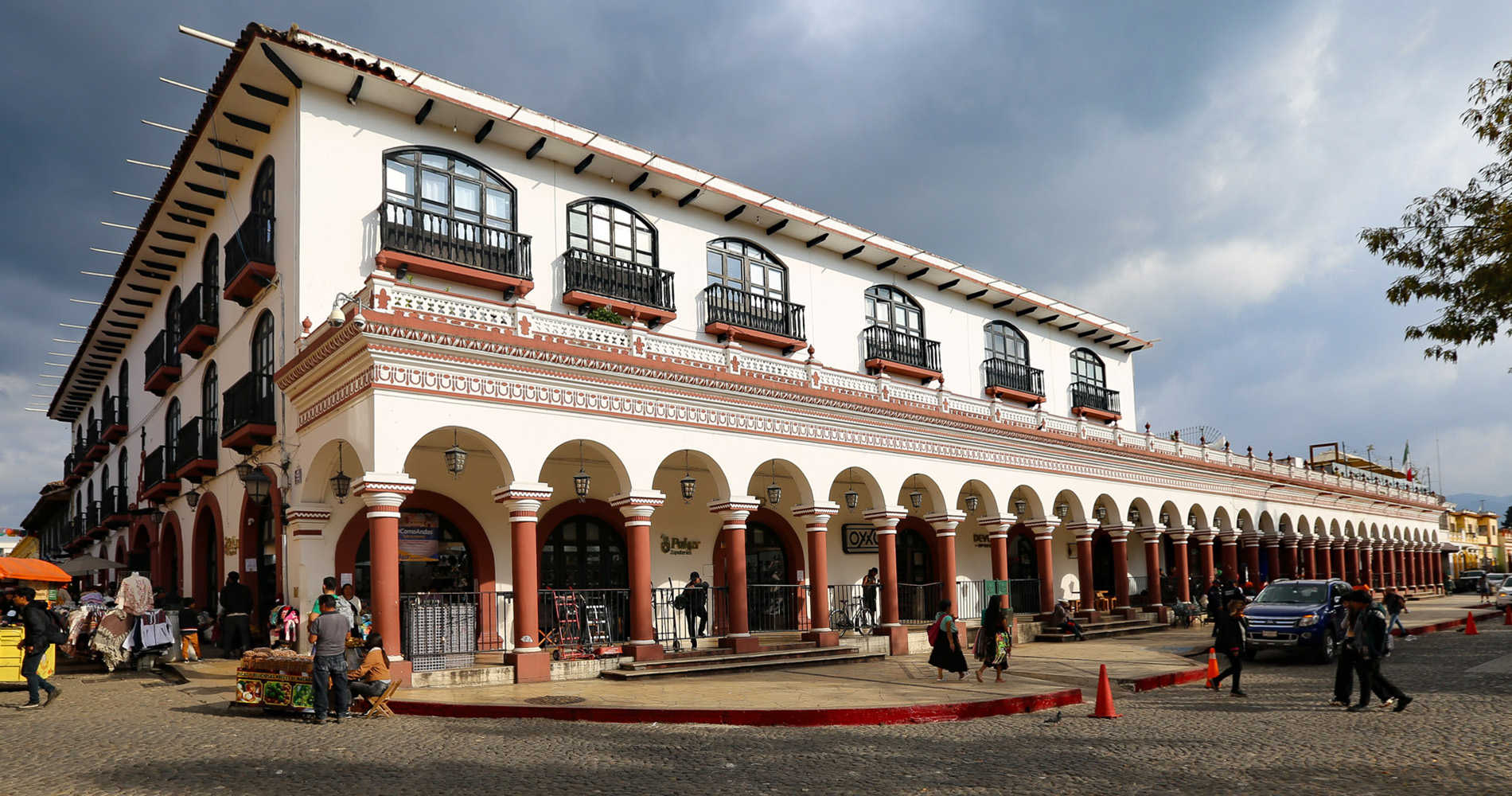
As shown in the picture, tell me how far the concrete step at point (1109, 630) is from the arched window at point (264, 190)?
1765 centimetres

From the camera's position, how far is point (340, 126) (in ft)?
56.1

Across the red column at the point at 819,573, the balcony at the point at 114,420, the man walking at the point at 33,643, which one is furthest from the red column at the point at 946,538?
the balcony at the point at 114,420

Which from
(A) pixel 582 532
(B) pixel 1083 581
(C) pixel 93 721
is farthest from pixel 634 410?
(B) pixel 1083 581

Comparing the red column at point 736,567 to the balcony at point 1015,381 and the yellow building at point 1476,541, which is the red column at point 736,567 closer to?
the balcony at point 1015,381

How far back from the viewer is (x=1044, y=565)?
24.0 metres

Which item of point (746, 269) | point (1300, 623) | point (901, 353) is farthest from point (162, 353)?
point (1300, 623)

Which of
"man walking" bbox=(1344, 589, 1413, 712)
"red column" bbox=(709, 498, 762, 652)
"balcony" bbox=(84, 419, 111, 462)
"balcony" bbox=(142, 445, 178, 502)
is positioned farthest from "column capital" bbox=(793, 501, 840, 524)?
"balcony" bbox=(84, 419, 111, 462)

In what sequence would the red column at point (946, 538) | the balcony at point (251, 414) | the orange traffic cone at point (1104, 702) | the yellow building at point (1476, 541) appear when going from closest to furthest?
the orange traffic cone at point (1104, 702), the balcony at point (251, 414), the red column at point (946, 538), the yellow building at point (1476, 541)

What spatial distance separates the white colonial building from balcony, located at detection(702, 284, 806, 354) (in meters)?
0.07

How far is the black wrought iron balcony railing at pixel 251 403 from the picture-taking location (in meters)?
17.6

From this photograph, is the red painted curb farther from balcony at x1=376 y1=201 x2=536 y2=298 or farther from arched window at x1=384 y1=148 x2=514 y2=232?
arched window at x1=384 y1=148 x2=514 y2=232

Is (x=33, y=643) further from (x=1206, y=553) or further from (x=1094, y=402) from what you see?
(x=1206, y=553)

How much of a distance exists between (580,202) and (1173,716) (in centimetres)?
1363

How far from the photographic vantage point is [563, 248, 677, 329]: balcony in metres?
19.2
